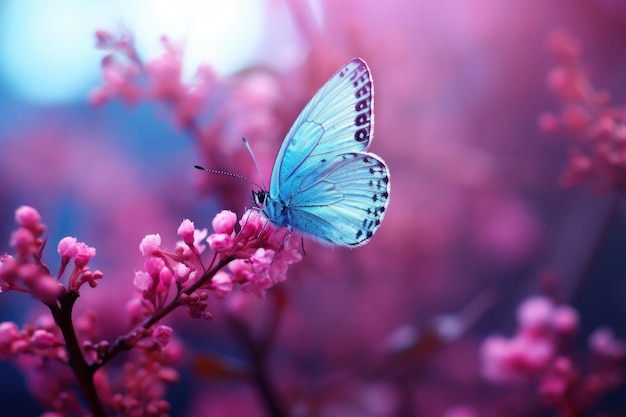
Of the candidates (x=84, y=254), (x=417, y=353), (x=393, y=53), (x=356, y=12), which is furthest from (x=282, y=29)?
(x=84, y=254)

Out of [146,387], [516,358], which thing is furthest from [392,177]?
[146,387]

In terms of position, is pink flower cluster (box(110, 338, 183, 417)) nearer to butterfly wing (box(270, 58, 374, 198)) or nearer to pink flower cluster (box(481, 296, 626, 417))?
butterfly wing (box(270, 58, 374, 198))

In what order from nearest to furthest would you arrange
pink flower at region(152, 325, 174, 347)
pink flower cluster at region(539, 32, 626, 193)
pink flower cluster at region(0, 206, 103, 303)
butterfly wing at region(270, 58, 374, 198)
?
pink flower cluster at region(0, 206, 103, 303)
pink flower at region(152, 325, 174, 347)
butterfly wing at region(270, 58, 374, 198)
pink flower cluster at region(539, 32, 626, 193)

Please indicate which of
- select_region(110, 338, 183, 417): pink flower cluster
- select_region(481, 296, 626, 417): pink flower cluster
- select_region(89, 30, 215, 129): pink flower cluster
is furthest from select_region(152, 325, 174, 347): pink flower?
select_region(481, 296, 626, 417): pink flower cluster

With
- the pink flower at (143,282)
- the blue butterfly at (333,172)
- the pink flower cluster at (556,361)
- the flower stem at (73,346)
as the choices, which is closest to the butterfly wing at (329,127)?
the blue butterfly at (333,172)

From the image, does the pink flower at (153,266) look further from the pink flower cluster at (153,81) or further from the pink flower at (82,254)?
the pink flower cluster at (153,81)

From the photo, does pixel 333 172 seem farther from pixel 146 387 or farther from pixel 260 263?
pixel 146 387
